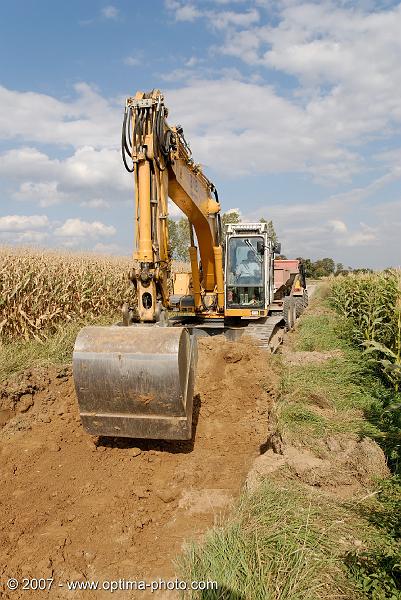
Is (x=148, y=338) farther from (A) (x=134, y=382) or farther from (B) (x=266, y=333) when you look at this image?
(B) (x=266, y=333)

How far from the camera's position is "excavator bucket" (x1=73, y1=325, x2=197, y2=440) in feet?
14.6

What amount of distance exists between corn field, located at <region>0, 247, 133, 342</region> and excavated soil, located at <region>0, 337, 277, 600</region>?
2298 millimetres

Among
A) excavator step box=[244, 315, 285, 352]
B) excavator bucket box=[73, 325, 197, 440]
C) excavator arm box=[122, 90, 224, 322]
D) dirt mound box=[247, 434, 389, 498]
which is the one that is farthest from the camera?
excavator step box=[244, 315, 285, 352]

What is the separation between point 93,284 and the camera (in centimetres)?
1114

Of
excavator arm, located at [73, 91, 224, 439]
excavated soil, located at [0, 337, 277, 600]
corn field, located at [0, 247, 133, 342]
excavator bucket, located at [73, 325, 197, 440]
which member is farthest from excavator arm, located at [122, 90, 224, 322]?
corn field, located at [0, 247, 133, 342]

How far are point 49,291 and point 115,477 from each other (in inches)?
229

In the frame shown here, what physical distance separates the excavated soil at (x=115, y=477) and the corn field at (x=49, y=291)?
2.30 metres

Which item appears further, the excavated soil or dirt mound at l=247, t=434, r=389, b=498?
dirt mound at l=247, t=434, r=389, b=498

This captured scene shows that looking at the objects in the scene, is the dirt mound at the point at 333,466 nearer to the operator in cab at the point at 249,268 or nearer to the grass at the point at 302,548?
the grass at the point at 302,548

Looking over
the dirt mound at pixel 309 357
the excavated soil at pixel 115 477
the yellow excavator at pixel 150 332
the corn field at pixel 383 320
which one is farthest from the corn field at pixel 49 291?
the corn field at pixel 383 320

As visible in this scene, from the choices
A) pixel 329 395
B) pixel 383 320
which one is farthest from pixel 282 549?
pixel 383 320

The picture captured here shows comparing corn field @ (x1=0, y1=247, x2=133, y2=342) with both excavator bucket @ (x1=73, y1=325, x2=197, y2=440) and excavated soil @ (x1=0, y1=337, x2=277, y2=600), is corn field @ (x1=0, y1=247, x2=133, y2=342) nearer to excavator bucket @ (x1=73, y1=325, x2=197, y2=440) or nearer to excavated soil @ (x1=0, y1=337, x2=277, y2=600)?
excavated soil @ (x1=0, y1=337, x2=277, y2=600)

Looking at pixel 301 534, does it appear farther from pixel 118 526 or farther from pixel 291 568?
pixel 118 526

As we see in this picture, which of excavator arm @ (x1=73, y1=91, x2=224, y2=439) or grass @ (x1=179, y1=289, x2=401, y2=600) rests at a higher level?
excavator arm @ (x1=73, y1=91, x2=224, y2=439)
